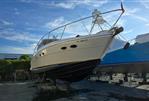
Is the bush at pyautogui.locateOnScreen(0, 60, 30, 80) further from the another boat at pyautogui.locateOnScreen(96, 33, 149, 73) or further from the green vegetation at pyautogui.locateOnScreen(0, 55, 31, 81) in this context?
the another boat at pyautogui.locateOnScreen(96, 33, 149, 73)

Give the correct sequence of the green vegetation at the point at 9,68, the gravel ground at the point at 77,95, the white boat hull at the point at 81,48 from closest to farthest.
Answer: the gravel ground at the point at 77,95, the white boat hull at the point at 81,48, the green vegetation at the point at 9,68

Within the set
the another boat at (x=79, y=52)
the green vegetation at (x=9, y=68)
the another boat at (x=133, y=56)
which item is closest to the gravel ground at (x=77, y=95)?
the another boat at (x=79, y=52)

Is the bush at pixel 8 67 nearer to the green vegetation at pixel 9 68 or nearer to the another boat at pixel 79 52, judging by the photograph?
the green vegetation at pixel 9 68

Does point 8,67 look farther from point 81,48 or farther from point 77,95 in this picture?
point 77,95

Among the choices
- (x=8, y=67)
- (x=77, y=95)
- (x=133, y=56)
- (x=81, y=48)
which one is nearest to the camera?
(x=77, y=95)

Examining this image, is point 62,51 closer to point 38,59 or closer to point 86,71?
point 86,71

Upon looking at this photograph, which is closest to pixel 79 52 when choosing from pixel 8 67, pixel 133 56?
pixel 133 56

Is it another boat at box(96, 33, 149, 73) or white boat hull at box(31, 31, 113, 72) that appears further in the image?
another boat at box(96, 33, 149, 73)

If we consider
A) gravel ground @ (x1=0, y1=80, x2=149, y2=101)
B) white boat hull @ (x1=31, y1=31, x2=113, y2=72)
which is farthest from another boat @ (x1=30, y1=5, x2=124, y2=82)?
gravel ground @ (x1=0, y1=80, x2=149, y2=101)

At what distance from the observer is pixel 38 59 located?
58.5 feet

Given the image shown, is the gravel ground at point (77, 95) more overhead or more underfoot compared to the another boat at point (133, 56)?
more underfoot

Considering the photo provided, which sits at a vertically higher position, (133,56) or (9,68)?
(9,68)

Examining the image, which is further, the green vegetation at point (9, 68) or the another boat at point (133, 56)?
the green vegetation at point (9, 68)

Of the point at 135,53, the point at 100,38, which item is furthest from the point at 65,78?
the point at 135,53
